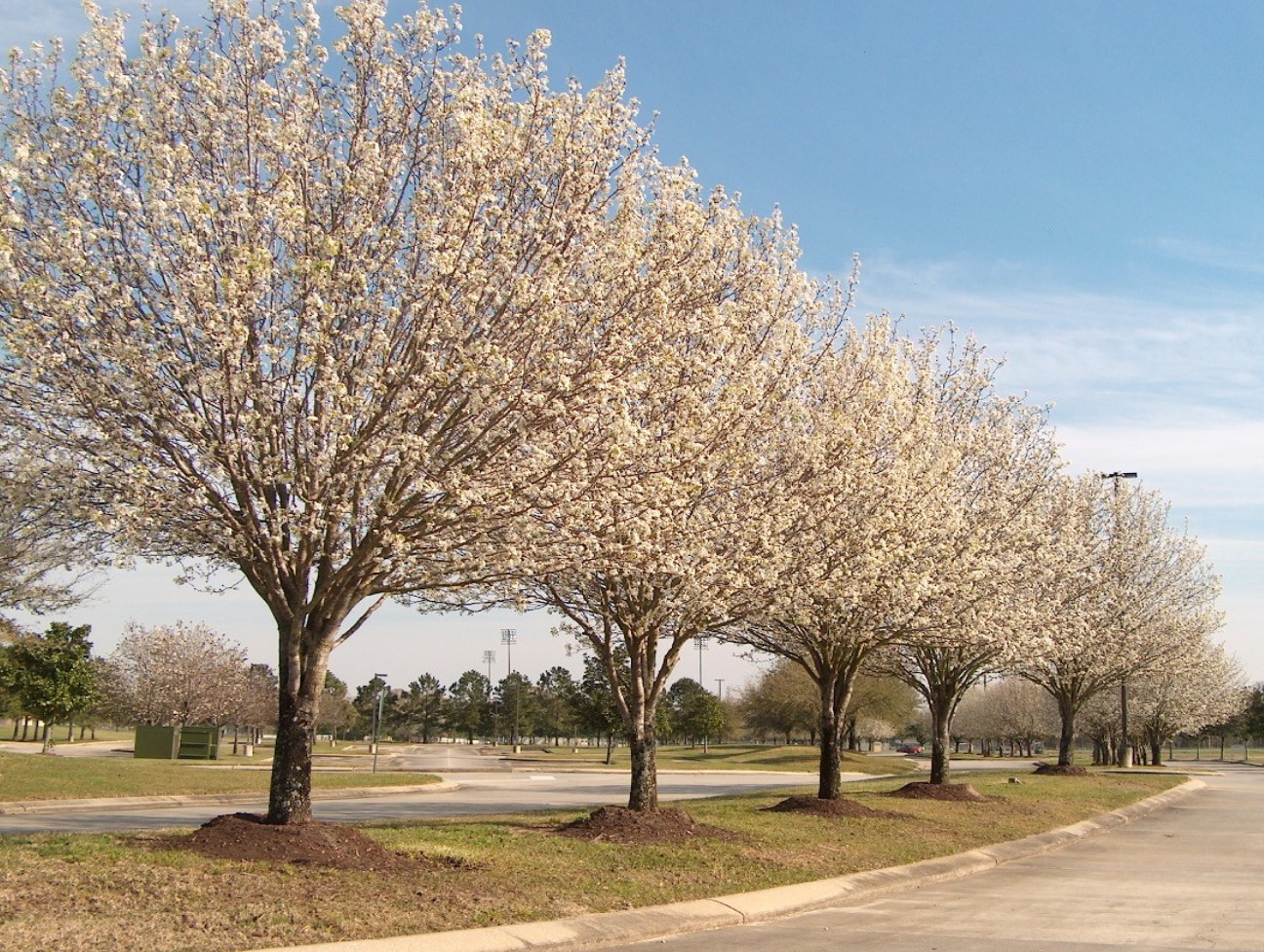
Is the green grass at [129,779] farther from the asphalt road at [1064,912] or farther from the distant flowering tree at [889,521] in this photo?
the asphalt road at [1064,912]

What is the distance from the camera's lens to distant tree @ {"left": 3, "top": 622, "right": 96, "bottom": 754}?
44219mm

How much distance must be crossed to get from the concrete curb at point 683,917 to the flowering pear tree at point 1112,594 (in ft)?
45.6

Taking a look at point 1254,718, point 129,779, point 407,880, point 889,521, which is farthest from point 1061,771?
point 1254,718

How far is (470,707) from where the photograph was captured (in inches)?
4505

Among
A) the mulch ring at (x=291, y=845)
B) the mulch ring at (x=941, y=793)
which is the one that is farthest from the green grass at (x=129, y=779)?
the mulch ring at (x=941, y=793)

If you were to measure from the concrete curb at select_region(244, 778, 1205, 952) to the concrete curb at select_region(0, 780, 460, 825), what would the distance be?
14097 mm

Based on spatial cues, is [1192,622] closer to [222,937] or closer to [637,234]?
[637,234]

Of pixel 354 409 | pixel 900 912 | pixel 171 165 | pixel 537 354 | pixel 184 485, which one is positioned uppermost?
pixel 171 165

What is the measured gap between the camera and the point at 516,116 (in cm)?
1184

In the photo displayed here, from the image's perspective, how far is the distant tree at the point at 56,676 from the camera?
44.2 meters

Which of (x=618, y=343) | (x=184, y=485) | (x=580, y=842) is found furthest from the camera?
(x=580, y=842)

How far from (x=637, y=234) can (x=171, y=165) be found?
5.31 meters

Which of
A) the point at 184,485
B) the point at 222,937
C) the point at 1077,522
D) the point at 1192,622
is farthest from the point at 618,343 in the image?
the point at 1192,622

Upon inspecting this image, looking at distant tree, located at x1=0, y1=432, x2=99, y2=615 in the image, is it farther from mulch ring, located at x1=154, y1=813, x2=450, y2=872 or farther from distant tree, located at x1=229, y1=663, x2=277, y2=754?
distant tree, located at x1=229, y1=663, x2=277, y2=754
